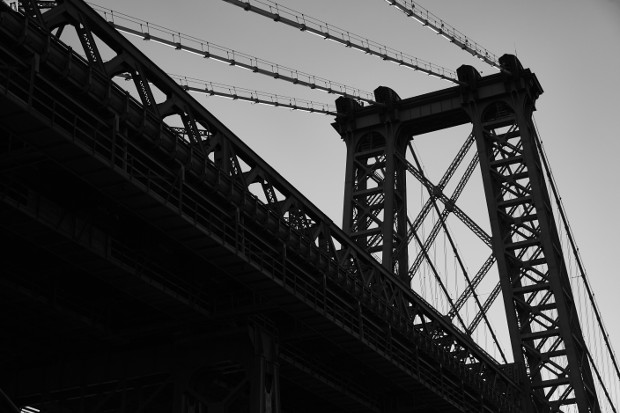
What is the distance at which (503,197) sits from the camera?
209 ft

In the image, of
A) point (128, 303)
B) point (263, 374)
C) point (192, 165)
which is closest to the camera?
point (192, 165)

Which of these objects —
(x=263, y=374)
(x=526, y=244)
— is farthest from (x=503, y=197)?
(x=263, y=374)

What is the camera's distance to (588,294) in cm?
6944

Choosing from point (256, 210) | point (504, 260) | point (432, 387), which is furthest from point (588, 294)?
point (256, 210)

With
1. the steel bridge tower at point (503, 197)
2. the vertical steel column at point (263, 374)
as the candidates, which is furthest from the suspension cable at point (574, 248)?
the vertical steel column at point (263, 374)

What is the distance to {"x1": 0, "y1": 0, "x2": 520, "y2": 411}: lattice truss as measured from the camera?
23875 mm

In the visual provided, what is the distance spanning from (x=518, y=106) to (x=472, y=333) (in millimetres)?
14221

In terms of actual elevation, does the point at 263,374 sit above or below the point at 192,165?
below

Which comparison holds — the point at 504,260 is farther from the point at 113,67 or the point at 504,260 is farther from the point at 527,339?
the point at 113,67

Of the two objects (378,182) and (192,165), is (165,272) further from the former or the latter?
(378,182)

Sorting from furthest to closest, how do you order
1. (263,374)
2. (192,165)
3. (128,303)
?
(128,303) < (263,374) < (192,165)

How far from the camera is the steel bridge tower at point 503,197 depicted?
59344 millimetres

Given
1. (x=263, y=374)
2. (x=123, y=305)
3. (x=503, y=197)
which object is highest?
(x=503, y=197)

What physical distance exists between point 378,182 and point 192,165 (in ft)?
125
